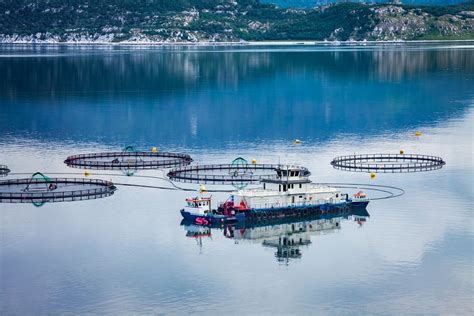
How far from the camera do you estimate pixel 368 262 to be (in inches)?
3580

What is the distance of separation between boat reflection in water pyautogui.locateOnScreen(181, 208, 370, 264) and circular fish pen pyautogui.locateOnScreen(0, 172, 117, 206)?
18452mm

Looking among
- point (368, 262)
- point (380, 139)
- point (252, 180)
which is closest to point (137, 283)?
point (368, 262)

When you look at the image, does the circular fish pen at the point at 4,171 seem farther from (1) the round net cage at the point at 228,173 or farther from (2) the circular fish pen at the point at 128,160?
(1) the round net cage at the point at 228,173

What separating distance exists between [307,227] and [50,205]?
28.8 m

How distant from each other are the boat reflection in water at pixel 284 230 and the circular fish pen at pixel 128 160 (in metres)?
34.6

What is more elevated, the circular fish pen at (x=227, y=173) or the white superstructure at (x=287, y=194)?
the white superstructure at (x=287, y=194)

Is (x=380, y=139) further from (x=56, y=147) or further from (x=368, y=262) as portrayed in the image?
(x=368, y=262)

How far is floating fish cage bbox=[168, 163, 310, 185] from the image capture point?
12775 centimetres

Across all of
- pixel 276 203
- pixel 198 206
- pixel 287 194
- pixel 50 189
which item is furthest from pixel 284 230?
pixel 50 189

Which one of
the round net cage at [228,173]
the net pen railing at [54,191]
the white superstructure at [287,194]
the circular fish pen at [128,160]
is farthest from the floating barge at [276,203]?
the circular fish pen at [128,160]

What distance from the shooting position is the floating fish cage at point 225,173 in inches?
5030

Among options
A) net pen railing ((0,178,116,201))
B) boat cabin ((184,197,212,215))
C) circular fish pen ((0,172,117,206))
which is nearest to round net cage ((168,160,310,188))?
net pen railing ((0,178,116,201))

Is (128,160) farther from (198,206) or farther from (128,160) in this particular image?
(198,206)

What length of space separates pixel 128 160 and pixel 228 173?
744 inches
